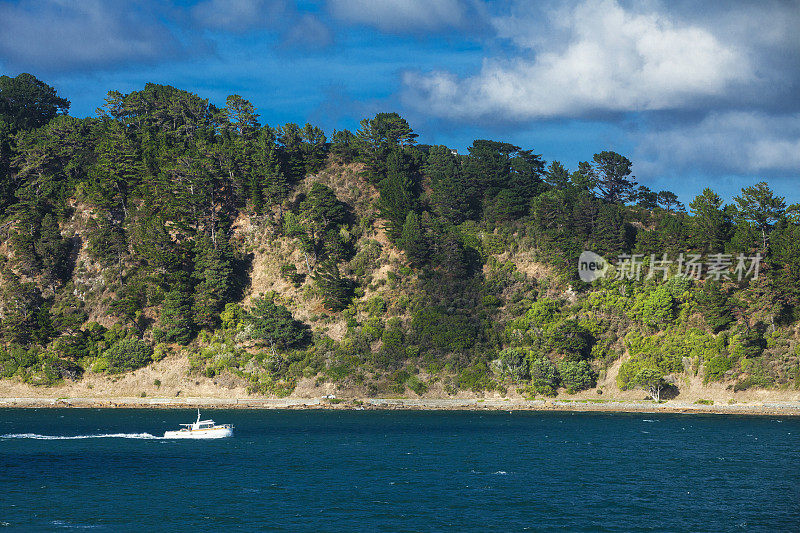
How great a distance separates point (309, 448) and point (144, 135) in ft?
322

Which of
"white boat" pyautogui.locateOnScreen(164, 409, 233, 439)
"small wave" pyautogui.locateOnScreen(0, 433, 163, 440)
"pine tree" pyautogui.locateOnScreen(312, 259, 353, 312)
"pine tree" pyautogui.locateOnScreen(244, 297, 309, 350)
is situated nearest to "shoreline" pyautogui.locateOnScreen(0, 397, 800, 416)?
"pine tree" pyautogui.locateOnScreen(244, 297, 309, 350)

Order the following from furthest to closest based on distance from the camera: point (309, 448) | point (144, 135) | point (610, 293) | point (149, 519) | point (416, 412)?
1. point (144, 135)
2. point (610, 293)
3. point (416, 412)
4. point (309, 448)
5. point (149, 519)

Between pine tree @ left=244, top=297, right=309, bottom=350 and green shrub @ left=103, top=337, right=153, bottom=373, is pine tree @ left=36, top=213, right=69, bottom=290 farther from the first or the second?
pine tree @ left=244, top=297, right=309, bottom=350

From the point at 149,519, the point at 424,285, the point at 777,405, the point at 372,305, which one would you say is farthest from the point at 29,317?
the point at 777,405

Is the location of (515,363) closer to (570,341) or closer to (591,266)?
(570,341)

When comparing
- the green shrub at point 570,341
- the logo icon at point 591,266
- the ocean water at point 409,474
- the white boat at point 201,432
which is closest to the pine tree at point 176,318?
the ocean water at point 409,474

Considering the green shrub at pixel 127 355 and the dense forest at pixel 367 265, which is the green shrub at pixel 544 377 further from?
the green shrub at pixel 127 355

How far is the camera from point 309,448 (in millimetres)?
85938

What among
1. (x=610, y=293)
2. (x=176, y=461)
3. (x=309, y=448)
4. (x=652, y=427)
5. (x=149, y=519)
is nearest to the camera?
(x=149, y=519)

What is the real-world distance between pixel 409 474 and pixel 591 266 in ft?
241

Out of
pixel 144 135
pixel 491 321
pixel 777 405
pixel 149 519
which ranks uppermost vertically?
pixel 144 135

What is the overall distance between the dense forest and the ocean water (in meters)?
17.1

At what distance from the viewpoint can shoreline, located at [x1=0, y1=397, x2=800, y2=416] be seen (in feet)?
376

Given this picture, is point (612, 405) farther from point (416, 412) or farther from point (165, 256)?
point (165, 256)
